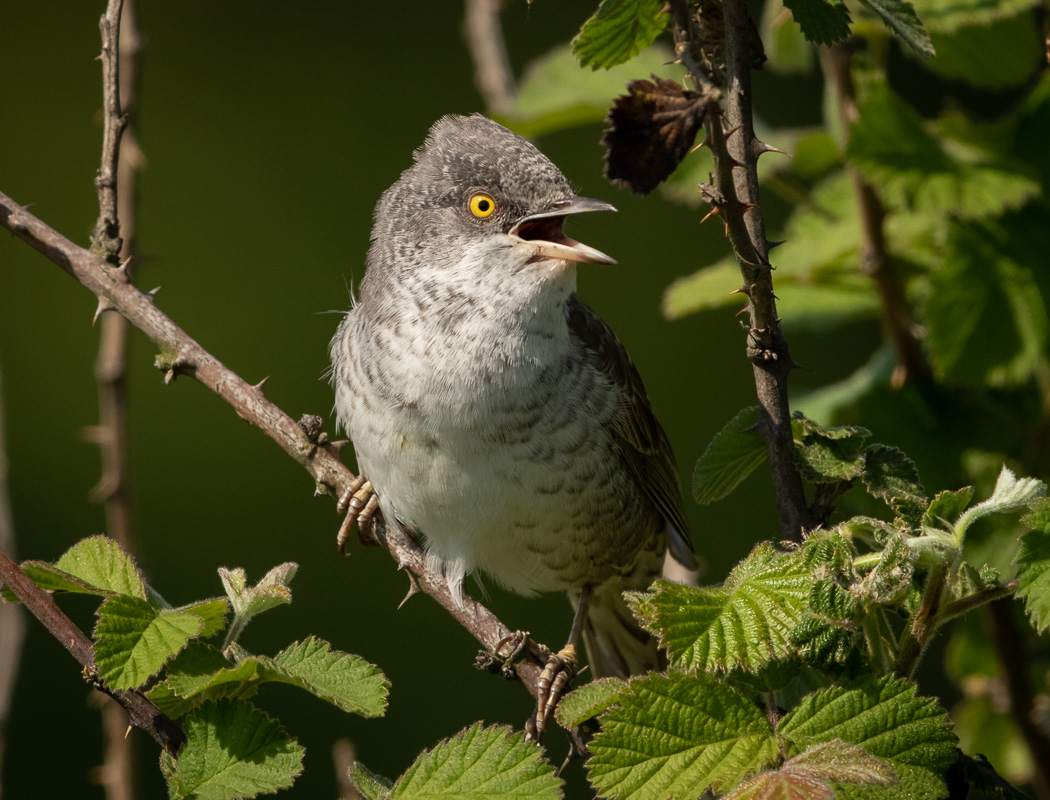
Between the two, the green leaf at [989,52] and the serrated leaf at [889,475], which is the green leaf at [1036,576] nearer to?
the serrated leaf at [889,475]

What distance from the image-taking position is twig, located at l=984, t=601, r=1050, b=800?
7.17ft

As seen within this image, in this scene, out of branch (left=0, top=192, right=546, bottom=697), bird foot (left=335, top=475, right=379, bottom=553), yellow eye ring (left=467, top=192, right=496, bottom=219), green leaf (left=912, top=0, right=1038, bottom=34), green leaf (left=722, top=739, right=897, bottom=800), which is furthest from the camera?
bird foot (left=335, top=475, right=379, bottom=553)

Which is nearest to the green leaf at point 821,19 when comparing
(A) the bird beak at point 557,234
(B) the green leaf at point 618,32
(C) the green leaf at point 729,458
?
(B) the green leaf at point 618,32

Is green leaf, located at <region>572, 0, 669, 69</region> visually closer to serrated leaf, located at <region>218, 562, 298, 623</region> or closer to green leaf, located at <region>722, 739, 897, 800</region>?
serrated leaf, located at <region>218, 562, 298, 623</region>

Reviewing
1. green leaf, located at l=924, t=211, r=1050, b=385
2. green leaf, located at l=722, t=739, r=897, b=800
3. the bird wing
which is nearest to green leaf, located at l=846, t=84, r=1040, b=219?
green leaf, located at l=924, t=211, r=1050, b=385

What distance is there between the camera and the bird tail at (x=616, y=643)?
3441 mm

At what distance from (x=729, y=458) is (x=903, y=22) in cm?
69

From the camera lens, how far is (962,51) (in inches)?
102

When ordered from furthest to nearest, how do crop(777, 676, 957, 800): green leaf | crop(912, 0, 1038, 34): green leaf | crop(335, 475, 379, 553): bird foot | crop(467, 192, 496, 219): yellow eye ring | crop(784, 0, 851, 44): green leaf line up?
1. crop(335, 475, 379, 553): bird foot
2. crop(467, 192, 496, 219): yellow eye ring
3. crop(912, 0, 1038, 34): green leaf
4. crop(784, 0, 851, 44): green leaf
5. crop(777, 676, 957, 800): green leaf

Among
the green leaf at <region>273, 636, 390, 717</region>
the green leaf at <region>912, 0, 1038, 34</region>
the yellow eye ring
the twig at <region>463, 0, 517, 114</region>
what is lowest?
the green leaf at <region>273, 636, 390, 717</region>

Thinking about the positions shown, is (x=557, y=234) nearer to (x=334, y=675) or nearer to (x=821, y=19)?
(x=821, y=19)

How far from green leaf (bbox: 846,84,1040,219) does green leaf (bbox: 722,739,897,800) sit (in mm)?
1442

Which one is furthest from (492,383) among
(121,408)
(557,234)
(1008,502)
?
(1008,502)

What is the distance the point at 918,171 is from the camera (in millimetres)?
2432
